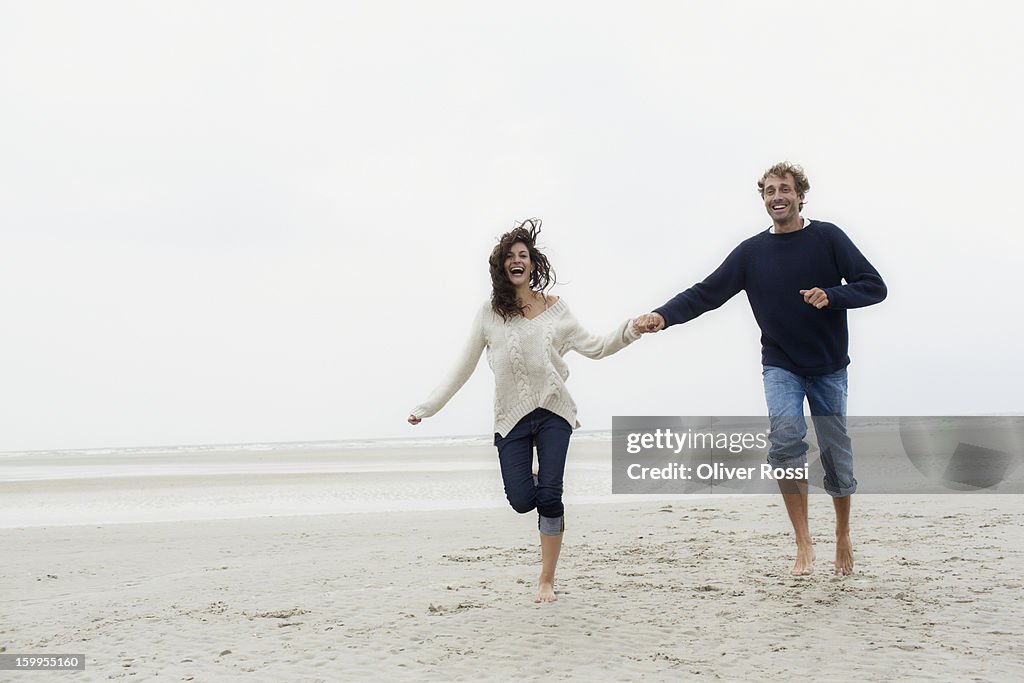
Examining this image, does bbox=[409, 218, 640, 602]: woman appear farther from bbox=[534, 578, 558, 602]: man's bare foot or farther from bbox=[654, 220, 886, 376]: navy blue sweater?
bbox=[654, 220, 886, 376]: navy blue sweater

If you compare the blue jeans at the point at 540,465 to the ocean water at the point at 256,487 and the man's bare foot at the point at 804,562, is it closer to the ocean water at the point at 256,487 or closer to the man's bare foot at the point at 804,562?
the man's bare foot at the point at 804,562

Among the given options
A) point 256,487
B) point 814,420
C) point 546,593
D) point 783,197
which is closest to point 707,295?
point 783,197

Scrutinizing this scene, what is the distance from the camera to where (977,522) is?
24.7ft

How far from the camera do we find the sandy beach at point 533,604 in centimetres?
362

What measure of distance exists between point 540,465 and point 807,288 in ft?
6.12

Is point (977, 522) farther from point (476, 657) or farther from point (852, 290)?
point (476, 657)

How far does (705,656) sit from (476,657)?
3.22 ft

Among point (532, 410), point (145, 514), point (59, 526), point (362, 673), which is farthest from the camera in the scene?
point (145, 514)

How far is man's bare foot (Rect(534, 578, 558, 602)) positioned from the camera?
4.75m

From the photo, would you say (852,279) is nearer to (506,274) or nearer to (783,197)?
(783,197)

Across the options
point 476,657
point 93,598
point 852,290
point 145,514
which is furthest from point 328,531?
point 852,290

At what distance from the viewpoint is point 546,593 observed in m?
4.77

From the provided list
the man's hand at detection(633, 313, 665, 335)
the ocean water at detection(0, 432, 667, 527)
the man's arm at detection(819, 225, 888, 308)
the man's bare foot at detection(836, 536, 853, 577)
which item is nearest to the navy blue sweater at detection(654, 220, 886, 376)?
A: the man's arm at detection(819, 225, 888, 308)

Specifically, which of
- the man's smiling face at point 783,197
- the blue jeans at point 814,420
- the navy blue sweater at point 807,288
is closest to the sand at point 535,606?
the blue jeans at point 814,420
